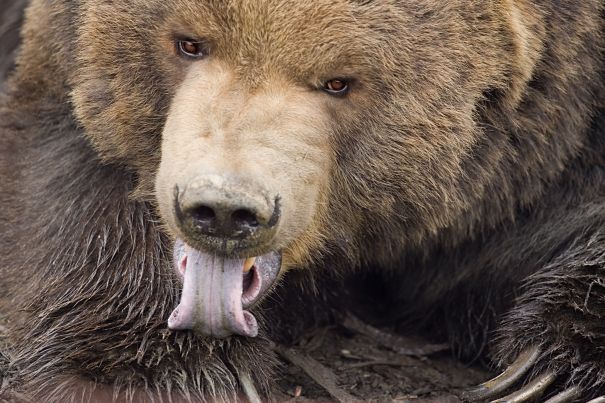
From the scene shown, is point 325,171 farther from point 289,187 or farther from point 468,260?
point 468,260

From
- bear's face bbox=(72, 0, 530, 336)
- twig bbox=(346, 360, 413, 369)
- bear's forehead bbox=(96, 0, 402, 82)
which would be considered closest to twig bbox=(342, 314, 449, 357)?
twig bbox=(346, 360, 413, 369)

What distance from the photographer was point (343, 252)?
501cm

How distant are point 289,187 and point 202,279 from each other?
46 cm

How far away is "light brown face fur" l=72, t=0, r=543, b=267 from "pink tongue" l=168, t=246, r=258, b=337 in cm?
16

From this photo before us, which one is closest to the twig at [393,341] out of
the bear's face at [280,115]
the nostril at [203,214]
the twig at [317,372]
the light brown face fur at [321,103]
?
the twig at [317,372]

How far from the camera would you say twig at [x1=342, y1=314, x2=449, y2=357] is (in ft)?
18.9

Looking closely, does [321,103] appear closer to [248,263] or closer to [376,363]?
[248,263]

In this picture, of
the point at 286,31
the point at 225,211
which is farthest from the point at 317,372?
the point at 286,31

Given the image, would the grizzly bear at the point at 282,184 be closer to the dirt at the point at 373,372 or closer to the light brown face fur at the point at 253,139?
the light brown face fur at the point at 253,139

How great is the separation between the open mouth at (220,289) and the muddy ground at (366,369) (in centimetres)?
71

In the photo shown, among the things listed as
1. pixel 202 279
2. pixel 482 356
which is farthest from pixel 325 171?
pixel 482 356

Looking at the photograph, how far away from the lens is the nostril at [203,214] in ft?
13.4

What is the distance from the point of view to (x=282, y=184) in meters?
4.23

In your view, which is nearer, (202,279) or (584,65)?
(202,279)
